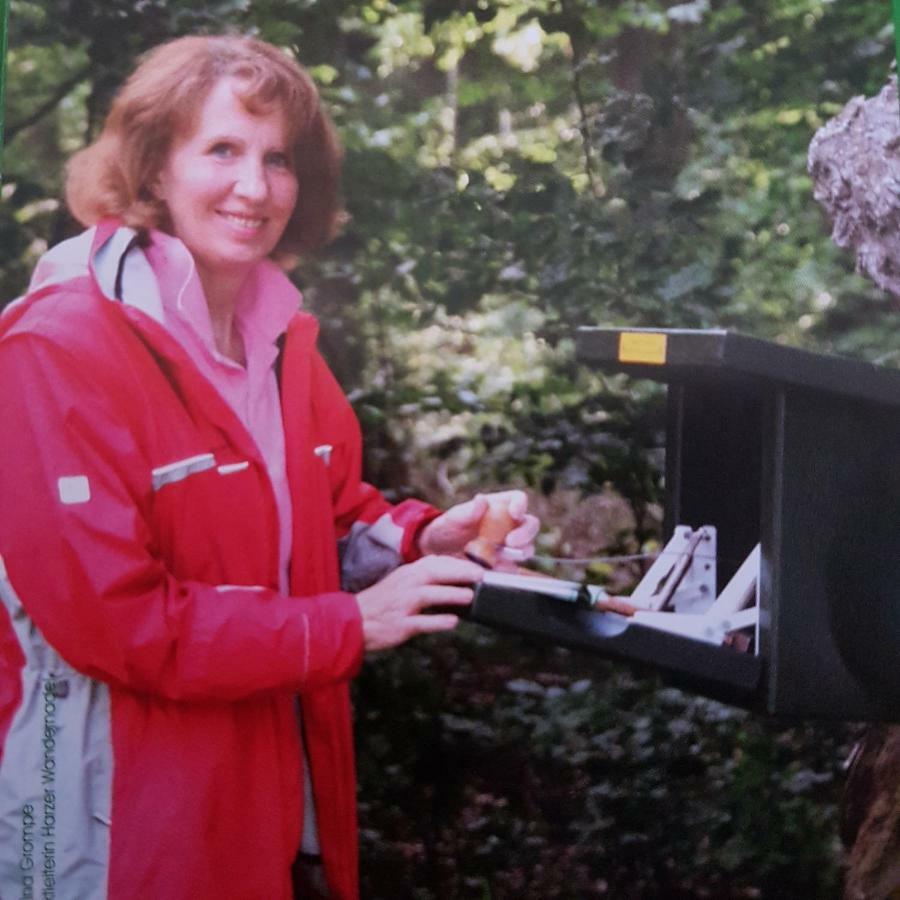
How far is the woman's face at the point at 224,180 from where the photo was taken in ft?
7.44

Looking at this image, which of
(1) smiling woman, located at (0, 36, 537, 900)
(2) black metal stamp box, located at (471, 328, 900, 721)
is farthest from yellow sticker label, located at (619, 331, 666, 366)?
(1) smiling woman, located at (0, 36, 537, 900)

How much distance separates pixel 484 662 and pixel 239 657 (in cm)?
51

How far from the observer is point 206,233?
90.1 inches

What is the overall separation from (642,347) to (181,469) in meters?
0.83

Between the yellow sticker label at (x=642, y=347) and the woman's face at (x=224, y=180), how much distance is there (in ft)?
2.41

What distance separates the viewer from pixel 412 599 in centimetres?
218

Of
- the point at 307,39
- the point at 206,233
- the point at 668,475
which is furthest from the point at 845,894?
the point at 307,39

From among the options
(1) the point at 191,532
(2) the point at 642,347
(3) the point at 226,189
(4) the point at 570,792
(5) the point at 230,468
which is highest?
(3) the point at 226,189

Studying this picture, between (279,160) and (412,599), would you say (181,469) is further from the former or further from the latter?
(279,160)

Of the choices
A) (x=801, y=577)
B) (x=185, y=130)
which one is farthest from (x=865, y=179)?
(x=185, y=130)

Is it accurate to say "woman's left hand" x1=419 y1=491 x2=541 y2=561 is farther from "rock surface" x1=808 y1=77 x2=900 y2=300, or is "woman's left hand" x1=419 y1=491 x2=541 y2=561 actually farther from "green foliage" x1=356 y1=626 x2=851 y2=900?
"rock surface" x1=808 y1=77 x2=900 y2=300

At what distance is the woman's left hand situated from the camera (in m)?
2.37

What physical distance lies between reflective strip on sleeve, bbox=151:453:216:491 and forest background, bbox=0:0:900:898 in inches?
14.1

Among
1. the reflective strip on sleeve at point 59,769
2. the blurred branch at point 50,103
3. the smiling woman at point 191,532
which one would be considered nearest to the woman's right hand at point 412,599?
the smiling woman at point 191,532
